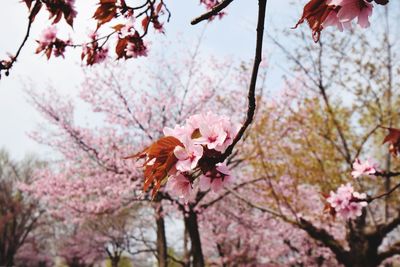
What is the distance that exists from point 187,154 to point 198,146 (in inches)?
1.7

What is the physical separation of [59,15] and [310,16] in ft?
4.99

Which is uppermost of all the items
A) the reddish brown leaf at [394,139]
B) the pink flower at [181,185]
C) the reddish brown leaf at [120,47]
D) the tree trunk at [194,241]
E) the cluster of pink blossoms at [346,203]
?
the tree trunk at [194,241]

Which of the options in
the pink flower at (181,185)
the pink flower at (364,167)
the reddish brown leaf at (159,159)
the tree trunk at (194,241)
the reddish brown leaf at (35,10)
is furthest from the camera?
the tree trunk at (194,241)

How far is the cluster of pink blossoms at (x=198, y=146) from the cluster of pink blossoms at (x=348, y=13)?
42cm

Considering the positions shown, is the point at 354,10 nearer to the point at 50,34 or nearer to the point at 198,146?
the point at 198,146

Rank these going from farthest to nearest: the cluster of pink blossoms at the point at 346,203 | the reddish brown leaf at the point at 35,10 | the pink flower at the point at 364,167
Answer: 1. the cluster of pink blossoms at the point at 346,203
2. the pink flower at the point at 364,167
3. the reddish brown leaf at the point at 35,10

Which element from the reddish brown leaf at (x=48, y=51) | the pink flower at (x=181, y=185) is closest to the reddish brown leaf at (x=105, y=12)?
the reddish brown leaf at (x=48, y=51)

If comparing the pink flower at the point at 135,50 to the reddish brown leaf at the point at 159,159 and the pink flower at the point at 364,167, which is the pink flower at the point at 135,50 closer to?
the reddish brown leaf at the point at 159,159

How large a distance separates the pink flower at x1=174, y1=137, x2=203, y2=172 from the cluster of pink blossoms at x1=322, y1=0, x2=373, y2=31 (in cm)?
51

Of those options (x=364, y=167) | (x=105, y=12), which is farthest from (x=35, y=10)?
(x=364, y=167)

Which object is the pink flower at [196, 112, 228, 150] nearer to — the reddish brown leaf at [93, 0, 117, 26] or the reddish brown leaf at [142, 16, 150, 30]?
the reddish brown leaf at [93, 0, 117, 26]

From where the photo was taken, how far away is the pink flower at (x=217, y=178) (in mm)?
1286

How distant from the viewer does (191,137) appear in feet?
3.94

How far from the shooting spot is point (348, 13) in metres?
1.03
